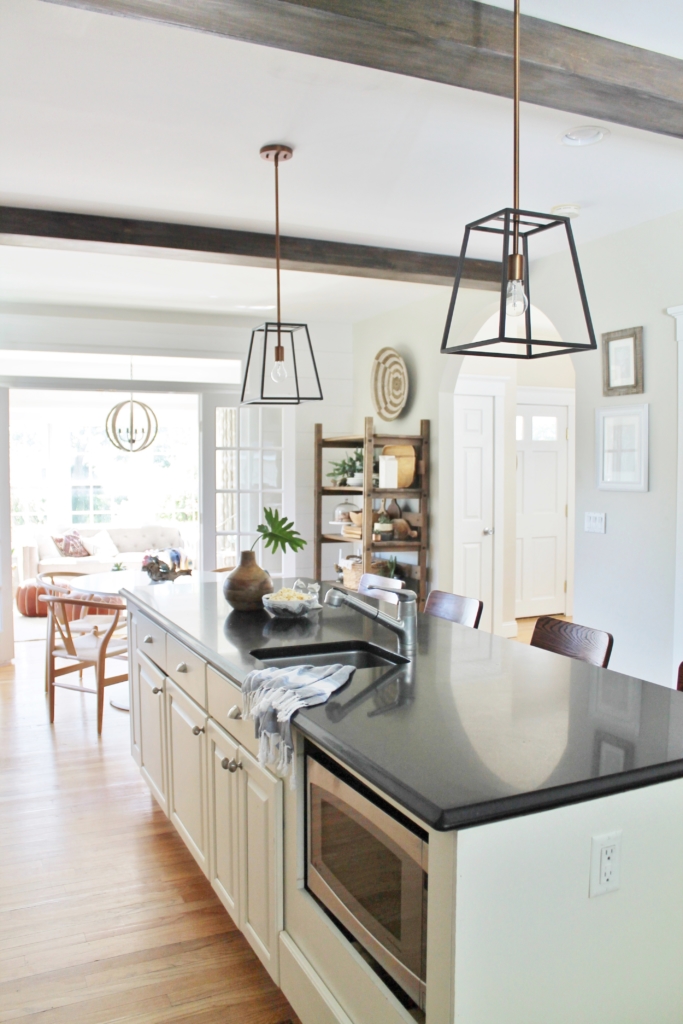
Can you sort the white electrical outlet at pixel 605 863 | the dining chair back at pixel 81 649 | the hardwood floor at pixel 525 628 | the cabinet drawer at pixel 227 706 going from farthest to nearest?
the hardwood floor at pixel 525 628 → the dining chair back at pixel 81 649 → the cabinet drawer at pixel 227 706 → the white electrical outlet at pixel 605 863

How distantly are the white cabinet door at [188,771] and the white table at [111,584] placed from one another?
1.67 metres

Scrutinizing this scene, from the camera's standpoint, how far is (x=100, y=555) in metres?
9.31

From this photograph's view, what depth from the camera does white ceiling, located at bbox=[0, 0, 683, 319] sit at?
2.15m

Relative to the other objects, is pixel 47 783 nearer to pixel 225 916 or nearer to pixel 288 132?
pixel 225 916

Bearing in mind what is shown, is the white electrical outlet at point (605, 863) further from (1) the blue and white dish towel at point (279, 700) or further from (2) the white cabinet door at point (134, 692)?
(2) the white cabinet door at point (134, 692)

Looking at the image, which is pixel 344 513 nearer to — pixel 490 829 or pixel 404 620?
pixel 404 620

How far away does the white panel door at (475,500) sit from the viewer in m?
6.03

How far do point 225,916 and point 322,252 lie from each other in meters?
3.10

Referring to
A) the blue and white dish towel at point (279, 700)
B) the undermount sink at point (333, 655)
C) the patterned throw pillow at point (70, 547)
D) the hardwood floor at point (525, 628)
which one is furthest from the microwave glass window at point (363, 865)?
the patterned throw pillow at point (70, 547)

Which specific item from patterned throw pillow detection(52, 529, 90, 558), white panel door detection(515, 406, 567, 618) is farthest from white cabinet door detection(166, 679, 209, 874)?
patterned throw pillow detection(52, 529, 90, 558)

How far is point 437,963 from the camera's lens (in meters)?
1.23

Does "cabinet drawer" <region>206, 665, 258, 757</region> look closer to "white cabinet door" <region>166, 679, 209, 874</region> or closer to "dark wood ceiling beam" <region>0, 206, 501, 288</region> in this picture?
"white cabinet door" <region>166, 679, 209, 874</region>

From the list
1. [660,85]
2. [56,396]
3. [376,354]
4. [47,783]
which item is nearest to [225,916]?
[47,783]

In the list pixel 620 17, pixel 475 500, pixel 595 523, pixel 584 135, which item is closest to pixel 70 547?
pixel 475 500
